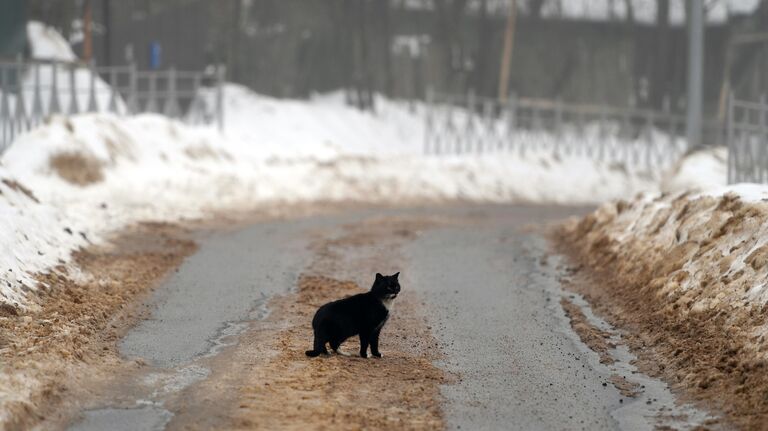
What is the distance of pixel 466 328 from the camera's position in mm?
12266

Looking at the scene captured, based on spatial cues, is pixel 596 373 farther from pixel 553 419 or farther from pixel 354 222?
pixel 354 222

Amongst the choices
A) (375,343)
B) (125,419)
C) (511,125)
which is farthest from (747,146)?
(511,125)

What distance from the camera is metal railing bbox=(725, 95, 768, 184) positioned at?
19.9 m

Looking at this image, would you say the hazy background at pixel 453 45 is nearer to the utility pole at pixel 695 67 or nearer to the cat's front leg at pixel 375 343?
the utility pole at pixel 695 67

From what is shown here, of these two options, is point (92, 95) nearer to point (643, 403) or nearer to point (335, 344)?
point (335, 344)

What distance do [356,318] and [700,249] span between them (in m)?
4.39

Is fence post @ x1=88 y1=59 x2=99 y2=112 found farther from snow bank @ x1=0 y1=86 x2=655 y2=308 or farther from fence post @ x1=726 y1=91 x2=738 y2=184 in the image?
fence post @ x1=726 y1=91 x2=738 y2=184

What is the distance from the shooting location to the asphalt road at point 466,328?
8.99 meters

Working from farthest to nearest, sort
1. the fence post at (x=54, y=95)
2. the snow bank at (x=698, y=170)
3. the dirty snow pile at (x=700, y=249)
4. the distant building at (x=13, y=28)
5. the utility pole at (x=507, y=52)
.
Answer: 1. the utility pole at (x=507, y=52)
2. the distant building at (x=13, y=28)
3. the fence post at (x=54, y=95)
4. the snow bank at (x=698, y=170)
5. the dirty snow pile at (x=700, y=249)

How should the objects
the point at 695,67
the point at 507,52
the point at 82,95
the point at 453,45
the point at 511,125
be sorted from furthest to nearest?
the point at 507,52, the point at 453,45, the point at 511,125, the point at 82,95, the point at 695,67

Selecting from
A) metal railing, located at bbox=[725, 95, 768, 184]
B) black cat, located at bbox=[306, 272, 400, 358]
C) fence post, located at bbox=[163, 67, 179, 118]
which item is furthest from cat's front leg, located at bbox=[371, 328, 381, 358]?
fence post, located at bbox=[163, 67, 179, 118]

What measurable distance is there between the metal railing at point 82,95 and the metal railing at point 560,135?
7.03m

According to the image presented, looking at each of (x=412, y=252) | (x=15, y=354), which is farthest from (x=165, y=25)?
(x=15, y=354)

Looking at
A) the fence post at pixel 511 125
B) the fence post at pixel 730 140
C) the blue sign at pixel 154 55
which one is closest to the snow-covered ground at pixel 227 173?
the fence post at pixel 511 125
